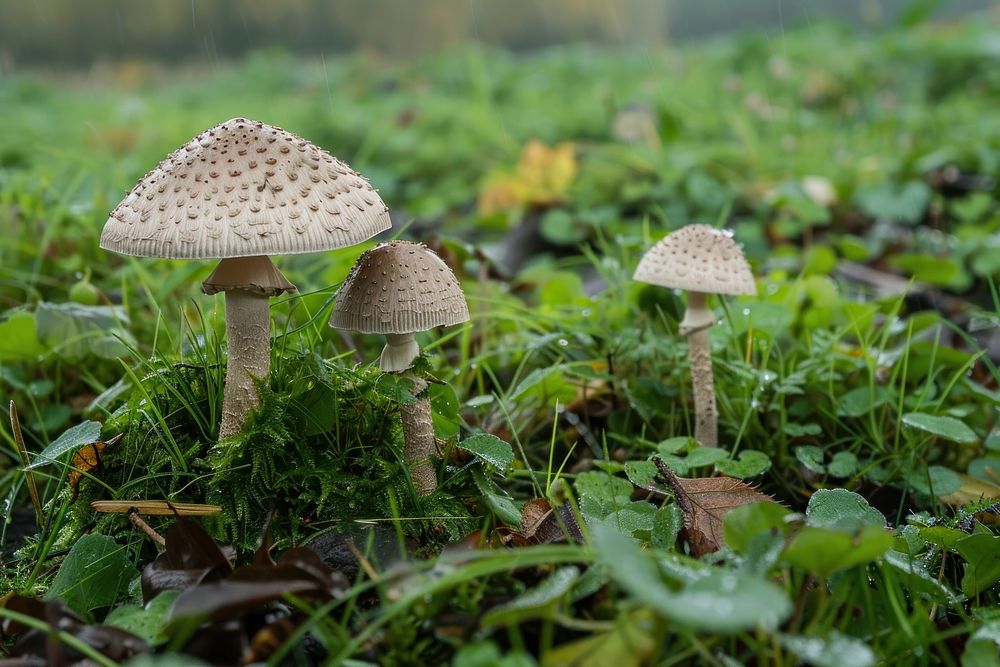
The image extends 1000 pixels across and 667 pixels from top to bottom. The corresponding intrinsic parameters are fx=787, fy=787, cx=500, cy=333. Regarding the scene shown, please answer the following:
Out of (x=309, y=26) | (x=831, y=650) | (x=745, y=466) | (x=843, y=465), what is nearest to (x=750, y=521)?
(x=831, y=650)

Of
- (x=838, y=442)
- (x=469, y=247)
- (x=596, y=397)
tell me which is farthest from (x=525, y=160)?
(x=838, y=442)

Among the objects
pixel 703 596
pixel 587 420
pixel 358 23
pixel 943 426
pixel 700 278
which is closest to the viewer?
pixel 703 596

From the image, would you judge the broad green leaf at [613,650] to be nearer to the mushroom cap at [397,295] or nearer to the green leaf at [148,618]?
the green leaf at [148,618]

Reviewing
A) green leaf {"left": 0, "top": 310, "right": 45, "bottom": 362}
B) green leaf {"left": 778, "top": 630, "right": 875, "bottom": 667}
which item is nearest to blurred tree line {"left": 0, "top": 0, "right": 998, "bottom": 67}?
green leaf {"left": 0, "top": 310, "right": 45, "bottom": 362}

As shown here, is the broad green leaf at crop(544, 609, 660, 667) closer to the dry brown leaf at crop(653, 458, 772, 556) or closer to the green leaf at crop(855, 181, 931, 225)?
the dry brown leaf at crop(653, 458, 772, 556)

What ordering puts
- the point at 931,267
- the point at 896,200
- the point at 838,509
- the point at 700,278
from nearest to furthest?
the point at 838,509
the point at 700,278
the point at 931,267
the point at 896,200

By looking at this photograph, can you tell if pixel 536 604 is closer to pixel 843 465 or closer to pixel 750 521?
pixel 750 521

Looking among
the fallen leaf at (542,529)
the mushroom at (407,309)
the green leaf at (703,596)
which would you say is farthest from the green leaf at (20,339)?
the green leaf at (703,596)
